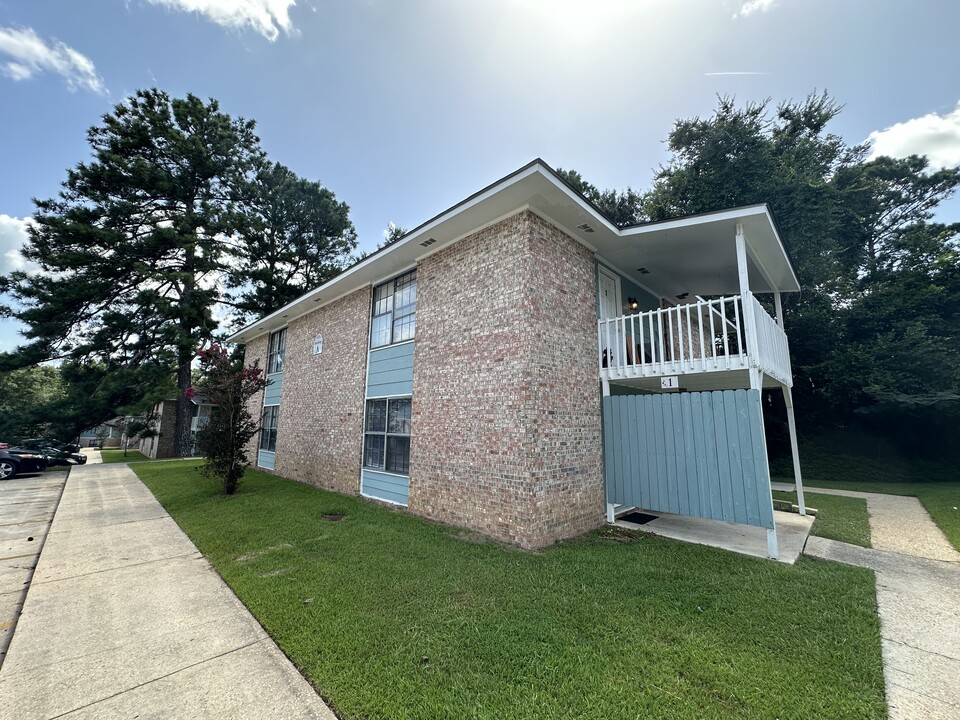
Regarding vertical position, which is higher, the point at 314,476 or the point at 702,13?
the point at 702,13

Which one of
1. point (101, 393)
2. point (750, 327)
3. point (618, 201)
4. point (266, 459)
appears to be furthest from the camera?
point (618, 201)

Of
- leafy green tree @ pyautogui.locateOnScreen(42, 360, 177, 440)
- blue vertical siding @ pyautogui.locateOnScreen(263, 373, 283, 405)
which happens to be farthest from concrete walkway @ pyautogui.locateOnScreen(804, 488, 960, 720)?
leafy green tree @ pyautogui.locateOnScreen(42, 360, 177, 440)

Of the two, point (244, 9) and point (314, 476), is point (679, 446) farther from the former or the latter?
point (244, 9)

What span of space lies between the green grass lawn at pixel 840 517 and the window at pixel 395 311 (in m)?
8.16

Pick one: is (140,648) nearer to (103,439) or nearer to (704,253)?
(704,253)

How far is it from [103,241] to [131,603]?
779 inches

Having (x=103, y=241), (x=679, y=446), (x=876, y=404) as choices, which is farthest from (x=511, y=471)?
(x=103, y=241)

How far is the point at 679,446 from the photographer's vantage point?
227 inches

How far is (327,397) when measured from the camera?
10.2 meters

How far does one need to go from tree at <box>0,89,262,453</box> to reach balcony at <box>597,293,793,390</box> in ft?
63.0

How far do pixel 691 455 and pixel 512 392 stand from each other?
9.08 feet

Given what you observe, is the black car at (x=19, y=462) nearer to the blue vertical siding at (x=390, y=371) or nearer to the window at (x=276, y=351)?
the window at (x=276, y=351)

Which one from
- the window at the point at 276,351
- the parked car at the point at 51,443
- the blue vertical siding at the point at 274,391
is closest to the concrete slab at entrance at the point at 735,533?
the blue vertical siding at the point at 274,391

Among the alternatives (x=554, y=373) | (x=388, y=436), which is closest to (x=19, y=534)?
(x=388, y=436)
